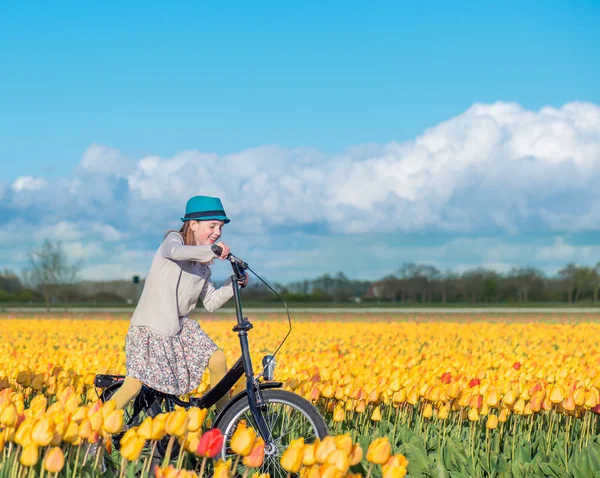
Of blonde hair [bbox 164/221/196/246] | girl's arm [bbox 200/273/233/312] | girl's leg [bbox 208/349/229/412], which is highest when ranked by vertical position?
blonde hair [bbox 164/221/196/246]

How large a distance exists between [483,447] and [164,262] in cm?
269

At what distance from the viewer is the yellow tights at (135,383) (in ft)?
15.2

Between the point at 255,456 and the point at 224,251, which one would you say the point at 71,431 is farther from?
the point at 224,251

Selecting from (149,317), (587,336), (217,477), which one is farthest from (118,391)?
(587,336)

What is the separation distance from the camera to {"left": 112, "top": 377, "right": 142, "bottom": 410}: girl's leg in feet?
15.2

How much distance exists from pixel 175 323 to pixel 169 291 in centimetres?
21

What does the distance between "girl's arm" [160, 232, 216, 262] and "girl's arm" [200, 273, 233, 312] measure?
1.37 ft

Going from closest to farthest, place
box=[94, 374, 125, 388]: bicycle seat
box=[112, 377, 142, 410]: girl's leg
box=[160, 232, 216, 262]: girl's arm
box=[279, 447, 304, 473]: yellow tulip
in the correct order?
box=[279, 447, 304, 473]: yellow tulip, box=[160, 232, 216, 262]: girl's arm, box=[112, 377, 142, 410]: girl's leg, box=[94, 374, 125, 388]: bicycle seat

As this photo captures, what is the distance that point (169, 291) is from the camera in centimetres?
472

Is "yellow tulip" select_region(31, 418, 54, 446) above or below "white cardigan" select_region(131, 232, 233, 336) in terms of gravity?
below

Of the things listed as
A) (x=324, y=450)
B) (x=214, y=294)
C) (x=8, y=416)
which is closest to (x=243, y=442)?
(x=324, y=450)

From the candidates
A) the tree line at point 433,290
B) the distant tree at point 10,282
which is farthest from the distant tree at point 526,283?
the distant tree at point 10,282

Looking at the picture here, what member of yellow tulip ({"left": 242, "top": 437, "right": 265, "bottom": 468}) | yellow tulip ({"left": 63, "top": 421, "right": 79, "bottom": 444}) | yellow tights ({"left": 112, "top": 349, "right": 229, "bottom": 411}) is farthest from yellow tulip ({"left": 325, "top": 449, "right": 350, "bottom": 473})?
yellow tights ({"left": 112, "top": 349, "right": 229, "bottom": 411})

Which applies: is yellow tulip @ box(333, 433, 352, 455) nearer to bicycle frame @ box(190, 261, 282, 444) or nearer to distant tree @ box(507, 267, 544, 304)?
bicycle frame @ box(190, 261, 282, 444)
